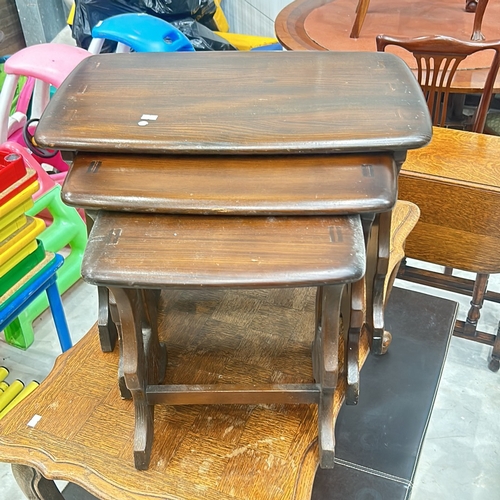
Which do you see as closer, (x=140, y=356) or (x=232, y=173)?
(x=232, y=173)

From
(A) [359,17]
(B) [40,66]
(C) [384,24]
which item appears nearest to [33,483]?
(B) [40,66]

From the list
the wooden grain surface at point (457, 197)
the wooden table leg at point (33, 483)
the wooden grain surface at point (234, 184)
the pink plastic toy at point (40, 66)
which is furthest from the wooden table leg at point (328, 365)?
the pink plastic toy at point (40, 66)

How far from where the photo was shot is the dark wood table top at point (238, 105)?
0.76 m

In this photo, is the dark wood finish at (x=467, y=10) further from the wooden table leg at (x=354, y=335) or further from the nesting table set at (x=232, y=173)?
the wooden table leg at (x=354, y=335)

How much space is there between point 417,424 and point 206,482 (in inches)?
26.5

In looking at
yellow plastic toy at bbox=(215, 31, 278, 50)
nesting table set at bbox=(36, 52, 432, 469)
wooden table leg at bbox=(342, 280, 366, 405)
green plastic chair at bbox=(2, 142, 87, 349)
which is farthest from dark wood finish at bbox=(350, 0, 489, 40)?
wooden table leg at bbox=(342, 280, 366, 405)

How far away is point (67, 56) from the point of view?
1943 mm

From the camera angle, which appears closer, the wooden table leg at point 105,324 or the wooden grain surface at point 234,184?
the wooden grain surface at point 234,184

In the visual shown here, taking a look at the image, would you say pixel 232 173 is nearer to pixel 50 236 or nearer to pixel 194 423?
pixel 194 423

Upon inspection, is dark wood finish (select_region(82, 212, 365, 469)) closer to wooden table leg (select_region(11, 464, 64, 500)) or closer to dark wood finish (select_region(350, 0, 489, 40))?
wooden table leg (select_region(11, 464, 64, 500))

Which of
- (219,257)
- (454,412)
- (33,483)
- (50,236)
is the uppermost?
(219,257)

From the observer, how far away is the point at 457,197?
62.0 inches

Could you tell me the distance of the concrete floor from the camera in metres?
1.65

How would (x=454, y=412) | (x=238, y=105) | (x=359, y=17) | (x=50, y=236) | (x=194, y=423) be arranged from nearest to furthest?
(x=238, y=105), (x=194, y=423), (x=454, y=412), (x=50, y=236), (x=359, y=17)
